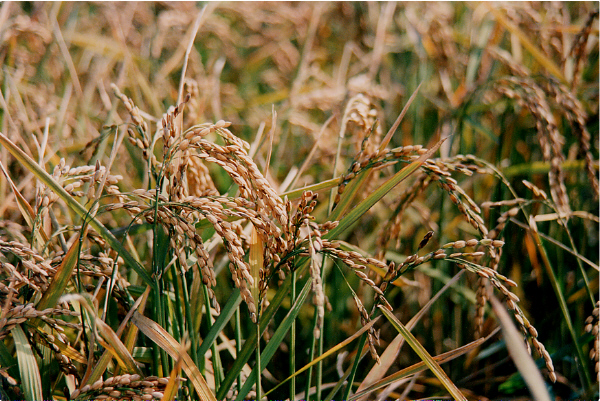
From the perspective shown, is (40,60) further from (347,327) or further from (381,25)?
(347,327)

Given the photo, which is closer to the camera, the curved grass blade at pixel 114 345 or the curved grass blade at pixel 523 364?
the curved grass blade at pixel 523 364

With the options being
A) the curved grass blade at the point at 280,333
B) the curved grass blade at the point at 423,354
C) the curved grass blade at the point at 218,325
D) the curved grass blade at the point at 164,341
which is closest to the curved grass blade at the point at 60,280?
the curved grass blade at the point at 164,341

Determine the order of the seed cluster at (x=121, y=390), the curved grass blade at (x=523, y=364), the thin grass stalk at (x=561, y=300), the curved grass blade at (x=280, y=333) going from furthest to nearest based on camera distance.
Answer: the thin grass stalk at (x=561, y=300) < the curved grass blade at (x=280, y=333) < the seed cluster at (x=121, y=390) < the curved grass blade at (x=523, y=364)

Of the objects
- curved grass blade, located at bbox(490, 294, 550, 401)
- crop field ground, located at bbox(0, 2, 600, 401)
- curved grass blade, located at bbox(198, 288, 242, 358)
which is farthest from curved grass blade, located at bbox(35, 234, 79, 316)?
curved grass blade, located at bbox(490, 294, 550, 401)

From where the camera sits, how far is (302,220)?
2.85ft

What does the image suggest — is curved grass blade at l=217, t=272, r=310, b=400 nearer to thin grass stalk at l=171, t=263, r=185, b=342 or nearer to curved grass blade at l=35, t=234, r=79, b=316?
thin grass stalk at l=171, t=263, r=185, b=342

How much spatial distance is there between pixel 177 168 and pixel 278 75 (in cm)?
269

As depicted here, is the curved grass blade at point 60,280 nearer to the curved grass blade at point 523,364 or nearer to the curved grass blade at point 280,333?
the curved grass blade at point 280,333

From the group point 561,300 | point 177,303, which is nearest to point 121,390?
point 177,303

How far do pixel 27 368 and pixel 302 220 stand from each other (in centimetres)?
68

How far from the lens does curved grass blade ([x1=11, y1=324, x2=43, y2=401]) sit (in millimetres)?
908

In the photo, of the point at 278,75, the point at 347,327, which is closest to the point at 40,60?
the point at 278,75

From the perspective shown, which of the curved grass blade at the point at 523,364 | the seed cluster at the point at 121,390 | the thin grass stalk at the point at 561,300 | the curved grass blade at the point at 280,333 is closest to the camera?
the curved grass blade at the point at 523,364

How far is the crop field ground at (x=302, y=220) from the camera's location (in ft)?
2.96
